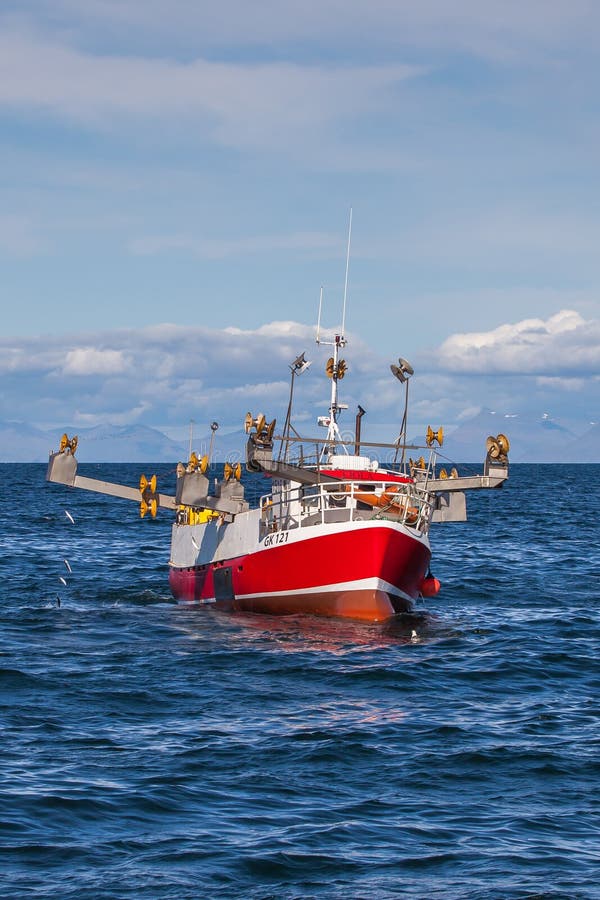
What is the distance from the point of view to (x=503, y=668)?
86.8 feet

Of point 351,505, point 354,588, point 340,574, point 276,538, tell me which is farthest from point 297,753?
point 276,538

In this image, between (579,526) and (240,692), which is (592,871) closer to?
(240,692)

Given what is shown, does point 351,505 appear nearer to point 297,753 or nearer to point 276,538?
point 276,538

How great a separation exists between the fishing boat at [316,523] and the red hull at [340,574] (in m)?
0.03

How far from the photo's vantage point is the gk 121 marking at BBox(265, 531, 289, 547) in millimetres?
33281

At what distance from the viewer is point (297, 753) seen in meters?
18.8

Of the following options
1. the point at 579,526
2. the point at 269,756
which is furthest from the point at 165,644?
the point at 579,526

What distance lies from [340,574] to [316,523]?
7.17 ft

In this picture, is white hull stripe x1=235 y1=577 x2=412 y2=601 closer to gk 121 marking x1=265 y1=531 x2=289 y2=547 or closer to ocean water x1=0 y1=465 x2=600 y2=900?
ocean water x1=0 y1=465 x2=600 y2=900

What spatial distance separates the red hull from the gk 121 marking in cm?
15

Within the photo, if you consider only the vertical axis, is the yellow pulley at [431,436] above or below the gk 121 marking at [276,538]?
above

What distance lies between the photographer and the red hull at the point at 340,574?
31734 millimetres

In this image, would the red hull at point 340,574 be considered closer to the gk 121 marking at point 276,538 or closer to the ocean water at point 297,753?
the gk 121 marking at point 276,538

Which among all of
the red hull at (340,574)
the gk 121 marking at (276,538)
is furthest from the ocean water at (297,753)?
the gk 121 marking at (276,538)
